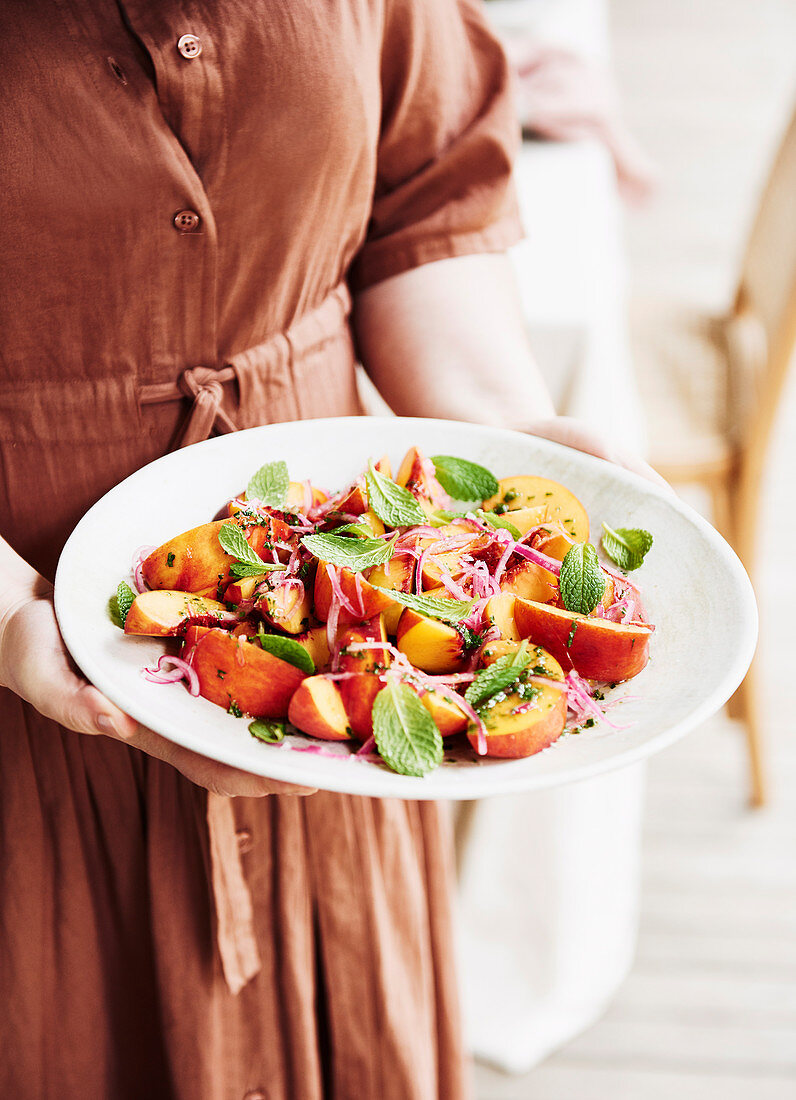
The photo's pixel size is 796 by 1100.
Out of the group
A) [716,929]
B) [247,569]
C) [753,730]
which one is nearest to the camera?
[247,569]

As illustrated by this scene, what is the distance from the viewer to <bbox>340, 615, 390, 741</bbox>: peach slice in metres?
0.54

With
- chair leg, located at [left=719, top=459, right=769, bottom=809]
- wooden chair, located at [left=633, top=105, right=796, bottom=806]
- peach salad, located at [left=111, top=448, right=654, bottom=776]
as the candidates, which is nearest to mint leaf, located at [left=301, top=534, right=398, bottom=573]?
peach salad, located at [left=111, top=448, right=654, bottom=776]

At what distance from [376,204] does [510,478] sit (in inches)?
11.9

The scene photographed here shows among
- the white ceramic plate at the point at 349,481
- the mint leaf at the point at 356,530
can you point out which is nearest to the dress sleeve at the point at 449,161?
the white ceramic plate at the point at 349,481

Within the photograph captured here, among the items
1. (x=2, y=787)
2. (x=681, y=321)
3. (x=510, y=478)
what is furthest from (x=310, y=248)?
(x=681, y=321)

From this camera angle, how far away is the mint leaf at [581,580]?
60cm

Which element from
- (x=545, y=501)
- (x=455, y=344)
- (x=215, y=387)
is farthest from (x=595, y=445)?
(x=215, y=387)

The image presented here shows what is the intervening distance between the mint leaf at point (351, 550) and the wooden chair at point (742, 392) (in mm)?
1049

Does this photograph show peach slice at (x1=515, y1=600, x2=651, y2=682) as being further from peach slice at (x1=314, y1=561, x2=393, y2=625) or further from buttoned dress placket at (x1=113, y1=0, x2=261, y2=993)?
buttoned dress placket at (x1=113, y1=0, x2=261, y2=993)

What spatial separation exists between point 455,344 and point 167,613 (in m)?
0.38

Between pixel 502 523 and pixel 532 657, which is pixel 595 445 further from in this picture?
pixel 532 657

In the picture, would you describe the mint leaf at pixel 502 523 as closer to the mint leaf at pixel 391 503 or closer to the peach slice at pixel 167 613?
the mint leaf at pixel 391 503

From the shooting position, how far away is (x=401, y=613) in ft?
1.96

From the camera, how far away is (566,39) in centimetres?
230
